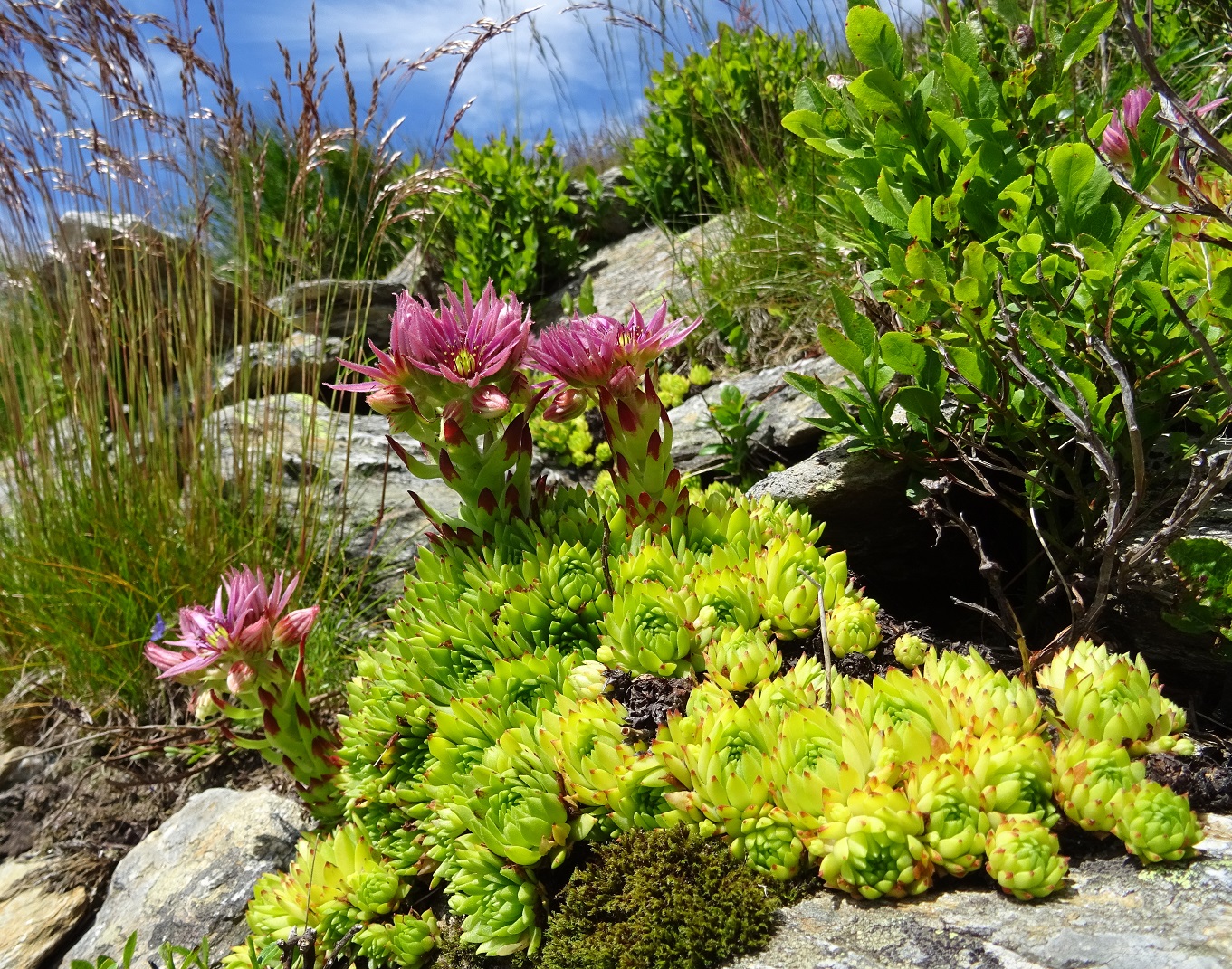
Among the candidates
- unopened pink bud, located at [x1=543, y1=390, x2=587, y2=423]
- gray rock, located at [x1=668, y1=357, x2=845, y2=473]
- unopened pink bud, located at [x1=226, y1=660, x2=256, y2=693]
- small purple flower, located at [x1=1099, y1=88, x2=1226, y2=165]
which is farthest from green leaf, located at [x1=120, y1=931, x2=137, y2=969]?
small purple flower, located at [x1=1099, y1=88, x2=1226, y2=165]

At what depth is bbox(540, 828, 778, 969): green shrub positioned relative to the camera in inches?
60.1

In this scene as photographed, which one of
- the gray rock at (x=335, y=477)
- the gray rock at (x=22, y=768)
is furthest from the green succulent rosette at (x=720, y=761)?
the gray rock at (x=22, y=768)

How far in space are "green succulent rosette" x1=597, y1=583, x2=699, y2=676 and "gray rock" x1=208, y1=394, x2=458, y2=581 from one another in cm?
194

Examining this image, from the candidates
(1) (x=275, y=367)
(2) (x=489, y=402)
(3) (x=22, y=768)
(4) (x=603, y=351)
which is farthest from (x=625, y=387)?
(3) (x=22, y=768)

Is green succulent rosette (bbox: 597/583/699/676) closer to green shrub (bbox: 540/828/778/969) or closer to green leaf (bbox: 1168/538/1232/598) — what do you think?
green shrub (bbox: 540/828/778/969)

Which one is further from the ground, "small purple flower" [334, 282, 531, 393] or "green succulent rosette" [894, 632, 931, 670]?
"small purple flower" [334, 282, 531, 393]

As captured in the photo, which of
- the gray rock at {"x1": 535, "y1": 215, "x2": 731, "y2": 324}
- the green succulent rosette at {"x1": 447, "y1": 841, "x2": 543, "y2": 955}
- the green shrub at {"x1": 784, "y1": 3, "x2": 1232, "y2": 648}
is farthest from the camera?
the gray rock at {"x1": 535, "y1": 215, "x2": 731, "y2": 324}

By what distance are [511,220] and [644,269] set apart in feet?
3.93

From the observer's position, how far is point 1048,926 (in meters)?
1.34

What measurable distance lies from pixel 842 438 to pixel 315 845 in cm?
186

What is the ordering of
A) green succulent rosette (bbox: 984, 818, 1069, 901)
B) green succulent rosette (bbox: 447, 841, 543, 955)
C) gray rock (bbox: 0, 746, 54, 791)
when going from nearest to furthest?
green succulent rosette (bbox: 984, 818, 1069, 901) → green succulent rosette (bbox: 447, 841, 543, 955) → gray rock (bbox: 0, 746, 54, 791)

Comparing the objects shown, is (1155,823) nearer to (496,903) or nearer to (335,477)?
(496,903)

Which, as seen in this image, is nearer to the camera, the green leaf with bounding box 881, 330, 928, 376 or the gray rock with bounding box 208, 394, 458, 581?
the green leaf with bounding box 881, 330, 928, 376

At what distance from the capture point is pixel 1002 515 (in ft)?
8.68
